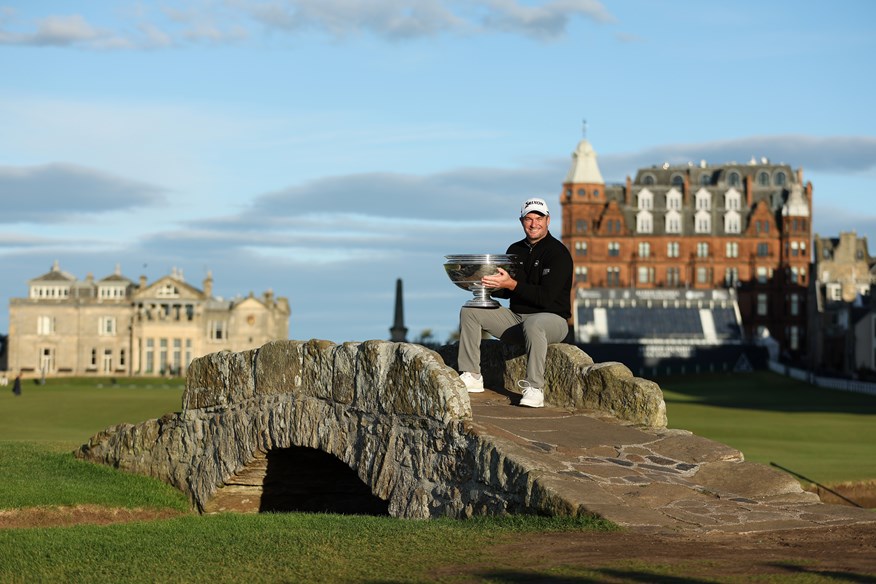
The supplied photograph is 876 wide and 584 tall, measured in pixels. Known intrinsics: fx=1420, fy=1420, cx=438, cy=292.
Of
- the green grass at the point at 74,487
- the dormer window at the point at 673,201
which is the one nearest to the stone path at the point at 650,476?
the green grass at the point at 74,487

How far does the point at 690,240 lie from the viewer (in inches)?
6127

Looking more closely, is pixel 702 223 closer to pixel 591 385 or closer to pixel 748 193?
pixel 748 193

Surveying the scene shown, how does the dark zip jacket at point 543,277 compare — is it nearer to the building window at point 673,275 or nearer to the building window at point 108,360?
the building window at point 108,360

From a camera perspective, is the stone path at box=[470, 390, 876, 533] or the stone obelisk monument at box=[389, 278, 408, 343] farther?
the stone obelisk monument at box=[389, 278, 408, 343]

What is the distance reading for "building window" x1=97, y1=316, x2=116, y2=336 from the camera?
151250 mm

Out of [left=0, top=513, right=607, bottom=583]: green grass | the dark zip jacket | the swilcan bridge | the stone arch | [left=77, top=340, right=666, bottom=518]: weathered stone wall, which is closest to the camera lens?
[left=0, top=513, right=607, bottom=583]: green grass

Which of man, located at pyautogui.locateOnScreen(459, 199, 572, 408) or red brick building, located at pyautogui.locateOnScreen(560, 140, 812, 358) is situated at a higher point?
red brick building, located at pyautogui.locateOnScreen(560, 140, 812, 358)

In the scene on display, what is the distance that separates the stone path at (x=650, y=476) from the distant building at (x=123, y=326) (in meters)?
134

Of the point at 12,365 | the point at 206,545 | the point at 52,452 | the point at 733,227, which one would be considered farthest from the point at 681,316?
the point at 206,545

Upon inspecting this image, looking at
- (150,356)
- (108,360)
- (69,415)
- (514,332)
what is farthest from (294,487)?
(108,360)

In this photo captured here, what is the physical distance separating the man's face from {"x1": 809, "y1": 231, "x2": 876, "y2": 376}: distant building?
9110 cm

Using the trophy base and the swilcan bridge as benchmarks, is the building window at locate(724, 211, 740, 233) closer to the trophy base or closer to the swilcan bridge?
the swilcan bridge

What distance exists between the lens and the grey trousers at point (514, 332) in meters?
17.0

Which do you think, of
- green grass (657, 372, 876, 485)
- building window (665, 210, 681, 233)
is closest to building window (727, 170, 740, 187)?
building window (665, 210, 681, 233)
